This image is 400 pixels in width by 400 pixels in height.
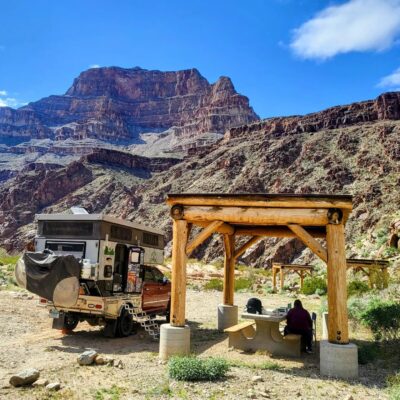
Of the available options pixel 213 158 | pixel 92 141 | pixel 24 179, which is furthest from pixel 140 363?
pixel 92 141

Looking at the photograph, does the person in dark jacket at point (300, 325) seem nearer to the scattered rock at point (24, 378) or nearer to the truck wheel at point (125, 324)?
the truck wheel at point (125, 324)

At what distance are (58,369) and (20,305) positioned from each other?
364 inches

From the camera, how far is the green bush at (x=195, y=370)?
265 inches

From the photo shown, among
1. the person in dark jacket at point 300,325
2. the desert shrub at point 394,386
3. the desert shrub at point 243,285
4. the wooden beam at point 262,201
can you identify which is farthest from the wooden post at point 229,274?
the desert shrub at point 243,285

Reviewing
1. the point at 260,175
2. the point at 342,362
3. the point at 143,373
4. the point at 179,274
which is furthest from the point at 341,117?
the point at 143,373

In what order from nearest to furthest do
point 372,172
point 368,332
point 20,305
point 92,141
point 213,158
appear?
point 368,332 → point 20,305 → point 372,172 → point 213,158 → point 92,141

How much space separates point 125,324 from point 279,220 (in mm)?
5339

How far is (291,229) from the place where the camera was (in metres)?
8.34

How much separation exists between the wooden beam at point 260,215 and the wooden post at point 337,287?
0.33 meters

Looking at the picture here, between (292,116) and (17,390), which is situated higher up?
(292,116)

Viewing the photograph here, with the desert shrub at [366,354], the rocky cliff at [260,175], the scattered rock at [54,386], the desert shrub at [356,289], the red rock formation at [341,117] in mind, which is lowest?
the scattered rock at [54,386]

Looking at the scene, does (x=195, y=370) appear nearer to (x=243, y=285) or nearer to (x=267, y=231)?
(x=267, y=231)

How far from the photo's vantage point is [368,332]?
1122 centimetres

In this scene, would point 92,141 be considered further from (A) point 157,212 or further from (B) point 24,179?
(A) point 157,212
